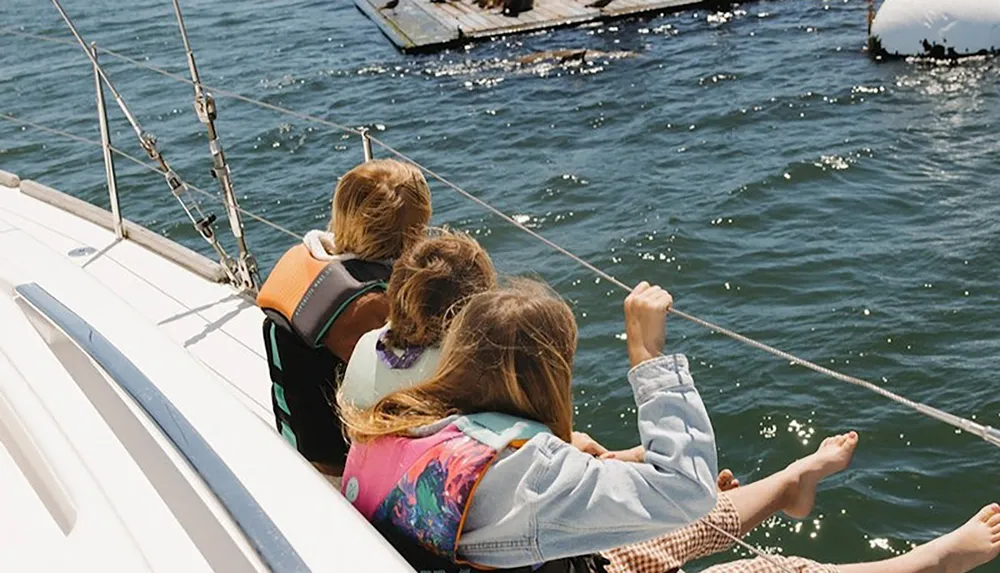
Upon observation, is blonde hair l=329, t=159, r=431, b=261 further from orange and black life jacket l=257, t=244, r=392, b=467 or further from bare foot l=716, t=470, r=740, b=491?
bare foot l=716, t=470, r=740, b=491

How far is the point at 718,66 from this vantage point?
10703mm

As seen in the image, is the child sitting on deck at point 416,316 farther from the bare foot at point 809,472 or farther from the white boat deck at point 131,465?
the bare foot at point 809,472

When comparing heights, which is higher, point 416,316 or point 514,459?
point 416,316

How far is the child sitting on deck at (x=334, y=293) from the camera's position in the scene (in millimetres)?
2500

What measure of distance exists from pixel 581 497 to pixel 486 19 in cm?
1212

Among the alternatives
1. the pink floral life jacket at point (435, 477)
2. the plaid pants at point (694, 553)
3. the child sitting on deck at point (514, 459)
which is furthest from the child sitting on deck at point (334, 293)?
the plaid pants at point (694, 553)

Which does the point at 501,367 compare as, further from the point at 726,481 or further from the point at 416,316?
the point at 726,481

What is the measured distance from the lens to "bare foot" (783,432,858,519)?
2.91 m

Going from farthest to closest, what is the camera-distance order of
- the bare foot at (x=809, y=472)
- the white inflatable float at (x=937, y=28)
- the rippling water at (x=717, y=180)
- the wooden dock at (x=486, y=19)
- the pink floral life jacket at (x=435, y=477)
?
1. the wooden dock at (x=486, y=19)
2. the white inflatable float at (x=937, y=28)
3. the rippling water at (x=717, y=180)
4. the bare foot at (x=809, y=472)
5. the pink floral life jacket at (x=435, y=477)

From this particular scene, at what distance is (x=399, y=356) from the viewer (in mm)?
2127

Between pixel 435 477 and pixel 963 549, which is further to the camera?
pixel 963 549

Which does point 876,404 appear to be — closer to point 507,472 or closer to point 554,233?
point 554,233

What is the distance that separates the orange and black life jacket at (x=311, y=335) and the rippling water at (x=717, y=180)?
2.31 m

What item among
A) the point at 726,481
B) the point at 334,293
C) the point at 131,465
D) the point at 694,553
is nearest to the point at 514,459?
the point at 131,465
